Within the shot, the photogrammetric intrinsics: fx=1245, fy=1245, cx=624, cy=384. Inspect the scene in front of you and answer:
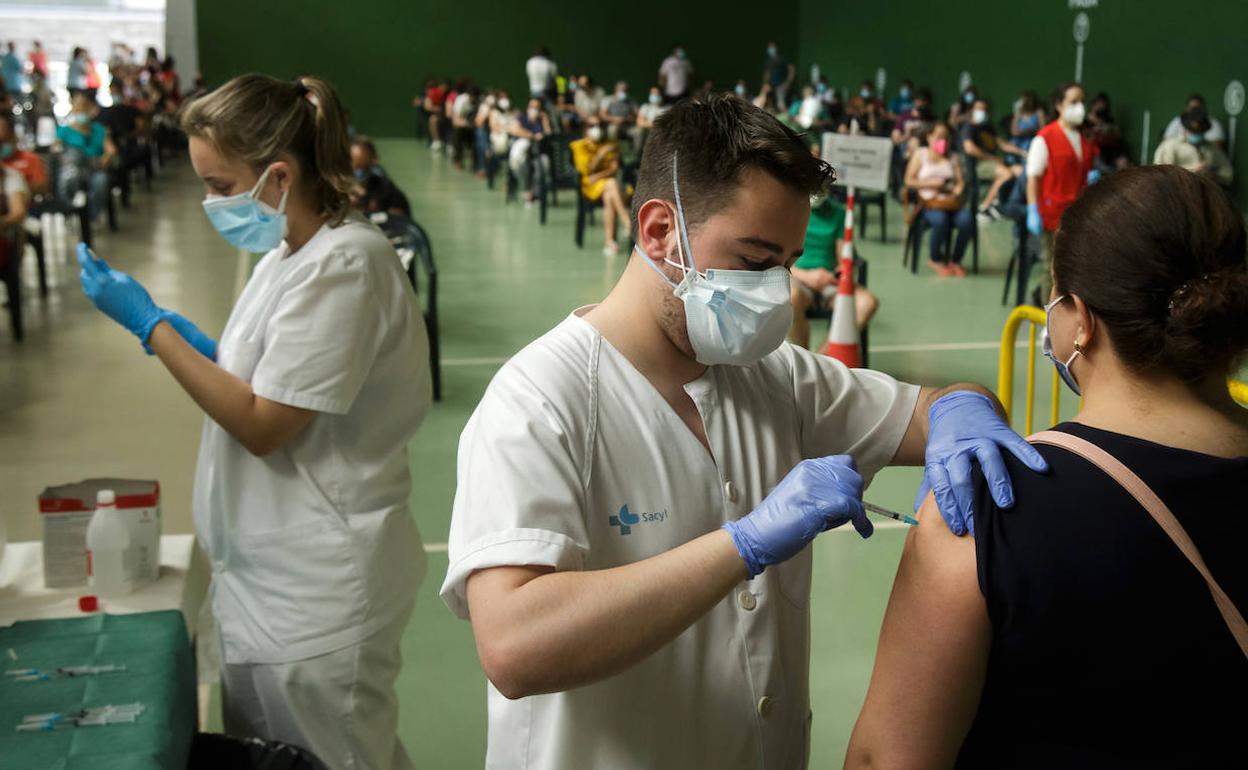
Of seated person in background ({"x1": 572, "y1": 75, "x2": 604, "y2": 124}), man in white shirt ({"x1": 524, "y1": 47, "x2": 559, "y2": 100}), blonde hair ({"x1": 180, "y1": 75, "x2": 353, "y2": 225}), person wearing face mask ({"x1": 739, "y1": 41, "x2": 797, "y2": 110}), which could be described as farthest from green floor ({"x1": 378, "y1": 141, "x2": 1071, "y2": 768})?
person wearing face mask ({"x1": 739, "y1": 41, "x2": 797, "y2": 110})

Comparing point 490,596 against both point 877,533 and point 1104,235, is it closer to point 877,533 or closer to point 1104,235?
point 1104,235

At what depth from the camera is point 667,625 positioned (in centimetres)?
133

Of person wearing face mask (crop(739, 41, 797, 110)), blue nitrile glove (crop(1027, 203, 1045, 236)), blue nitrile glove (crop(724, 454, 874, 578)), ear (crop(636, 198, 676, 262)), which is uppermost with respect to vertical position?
person wearing face mask (crop(739, 41, 797, 110))

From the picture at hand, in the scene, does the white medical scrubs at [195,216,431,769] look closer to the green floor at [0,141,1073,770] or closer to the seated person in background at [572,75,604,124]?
the green floor at [0,141,1073,770]

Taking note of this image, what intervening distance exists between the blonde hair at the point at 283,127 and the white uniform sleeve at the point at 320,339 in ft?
0.52

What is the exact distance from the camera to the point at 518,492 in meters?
1.41

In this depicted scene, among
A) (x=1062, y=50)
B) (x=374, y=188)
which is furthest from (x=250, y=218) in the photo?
(x=1062, y=50)

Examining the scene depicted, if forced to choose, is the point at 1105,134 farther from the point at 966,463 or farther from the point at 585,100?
the point at 966,463

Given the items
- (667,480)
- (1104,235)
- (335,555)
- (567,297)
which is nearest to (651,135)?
(667,480)

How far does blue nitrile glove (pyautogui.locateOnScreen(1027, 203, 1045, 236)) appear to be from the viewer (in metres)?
8.84

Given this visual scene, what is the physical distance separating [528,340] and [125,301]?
523 centimetres

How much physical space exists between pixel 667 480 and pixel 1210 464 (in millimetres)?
617

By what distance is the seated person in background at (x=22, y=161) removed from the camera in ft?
31.0

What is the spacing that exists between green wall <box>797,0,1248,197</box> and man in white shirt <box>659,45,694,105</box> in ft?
9.95
